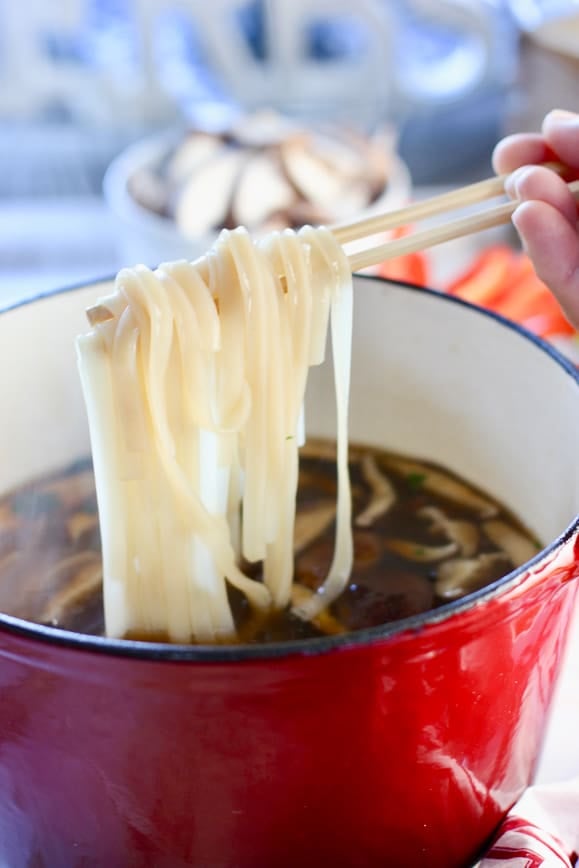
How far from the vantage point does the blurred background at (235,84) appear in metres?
2.01

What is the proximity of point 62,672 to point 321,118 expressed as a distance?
1933mm

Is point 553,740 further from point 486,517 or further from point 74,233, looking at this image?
point 74,233

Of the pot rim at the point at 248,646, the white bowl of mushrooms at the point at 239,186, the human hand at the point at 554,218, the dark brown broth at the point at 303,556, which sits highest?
the white bowl of mushrooms at the point at 239,186

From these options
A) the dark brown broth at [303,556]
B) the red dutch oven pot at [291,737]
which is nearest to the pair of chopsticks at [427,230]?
the red dutch oven pot at [291,737]

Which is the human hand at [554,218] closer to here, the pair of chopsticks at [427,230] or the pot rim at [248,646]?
the pair of chopsticks at [427,230]

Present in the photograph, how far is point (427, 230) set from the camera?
0.80m

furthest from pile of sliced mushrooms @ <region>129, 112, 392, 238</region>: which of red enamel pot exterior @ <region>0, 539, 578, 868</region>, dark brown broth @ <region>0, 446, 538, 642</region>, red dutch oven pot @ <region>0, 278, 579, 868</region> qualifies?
red enamel pot exterior @ <region>0, 539, 578, 868</region>

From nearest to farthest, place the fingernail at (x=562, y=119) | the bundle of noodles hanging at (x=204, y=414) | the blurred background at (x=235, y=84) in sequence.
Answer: the bundle of noodles hanging at (x=204, y=414), the fingernail at (x=562, y=119), the blurred background at (x=235, y=84)

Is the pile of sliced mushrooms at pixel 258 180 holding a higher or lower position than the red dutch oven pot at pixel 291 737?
higher

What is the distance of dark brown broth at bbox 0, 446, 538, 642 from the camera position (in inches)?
33.3

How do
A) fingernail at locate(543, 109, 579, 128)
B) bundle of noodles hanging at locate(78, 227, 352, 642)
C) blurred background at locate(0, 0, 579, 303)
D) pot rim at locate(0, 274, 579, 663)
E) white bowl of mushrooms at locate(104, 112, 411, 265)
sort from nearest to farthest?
pot rim at locate(0, 274, 579, 663), bundle of noodles hanging at locate(78, 227, 352, 642), fingernail at locate(543, 109, 579, 128), white bowl of mushrooms at locate(104, 112, 411, 265), blurred background at locate(0, 0, 579, 303)

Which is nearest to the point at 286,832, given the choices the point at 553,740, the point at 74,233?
the point at 553,740

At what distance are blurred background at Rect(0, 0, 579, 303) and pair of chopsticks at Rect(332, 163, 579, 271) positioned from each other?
95cm

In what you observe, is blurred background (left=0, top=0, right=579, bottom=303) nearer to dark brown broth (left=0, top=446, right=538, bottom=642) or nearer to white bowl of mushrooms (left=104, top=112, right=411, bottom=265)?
white bowl of mushrooms (left=104, top=112, right=411, bottom=265)
